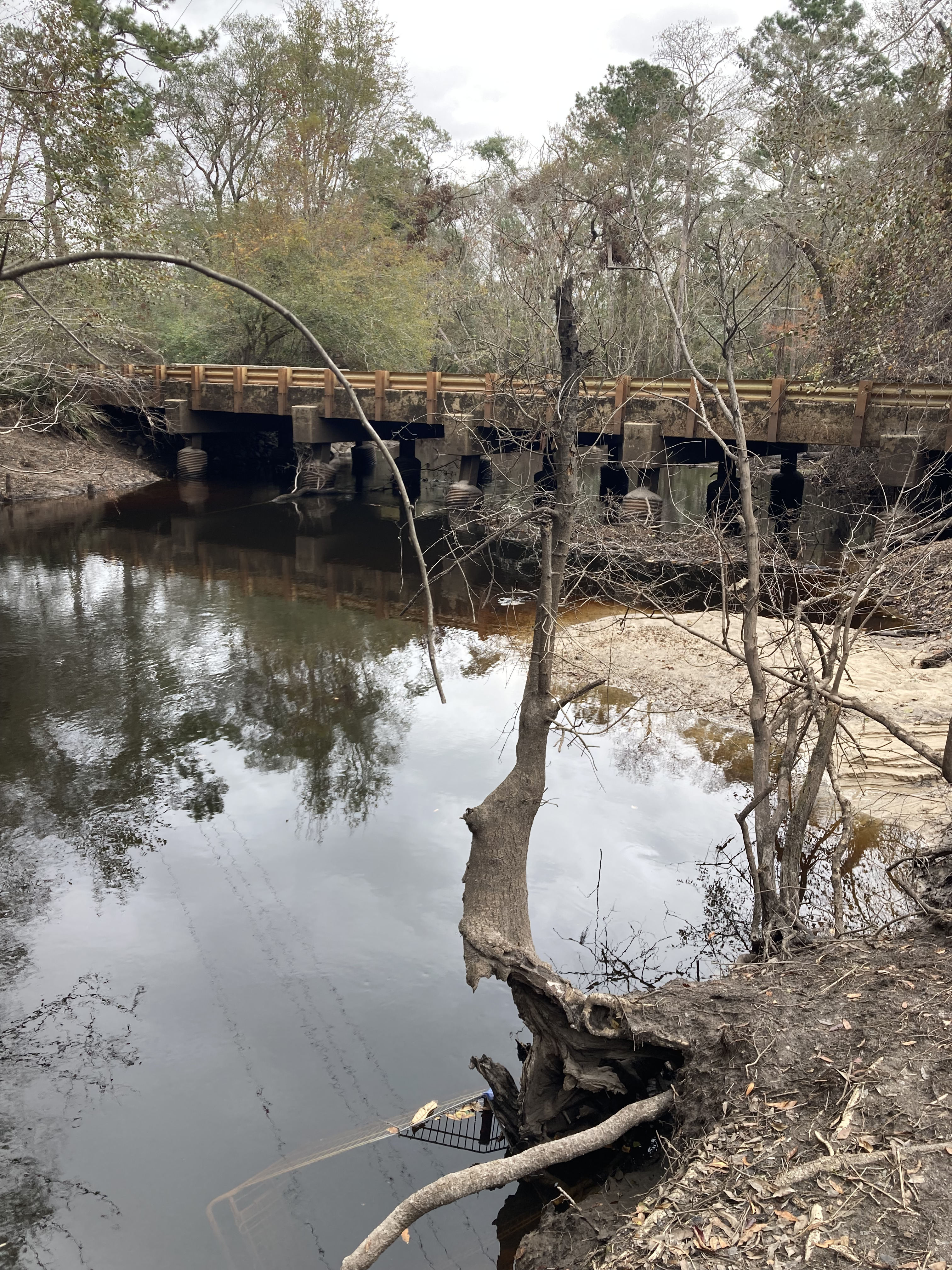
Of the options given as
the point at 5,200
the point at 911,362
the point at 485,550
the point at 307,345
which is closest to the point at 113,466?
the point at 307,345

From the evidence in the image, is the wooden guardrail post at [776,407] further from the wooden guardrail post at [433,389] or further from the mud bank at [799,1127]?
the mud bank at [799,1127]

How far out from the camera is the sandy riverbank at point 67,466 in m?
24.1

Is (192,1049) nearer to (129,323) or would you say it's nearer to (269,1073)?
(269,1073)

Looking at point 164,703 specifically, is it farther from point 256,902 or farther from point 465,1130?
point 465,1130

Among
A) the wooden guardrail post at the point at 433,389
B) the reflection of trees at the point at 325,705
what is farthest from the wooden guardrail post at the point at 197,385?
the reflection of trees at the point at 325,705

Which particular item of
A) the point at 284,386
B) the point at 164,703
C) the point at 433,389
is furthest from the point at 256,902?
the point at 284,386

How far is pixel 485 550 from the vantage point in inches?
874

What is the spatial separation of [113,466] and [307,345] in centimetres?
738

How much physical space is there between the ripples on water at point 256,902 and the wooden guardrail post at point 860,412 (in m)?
7.94

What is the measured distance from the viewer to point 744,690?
12039 mm

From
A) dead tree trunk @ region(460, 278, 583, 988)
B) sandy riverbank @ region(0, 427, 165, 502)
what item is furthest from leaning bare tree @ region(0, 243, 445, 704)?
Result: sandy riverbank @ region(0, 427, 165, 502)

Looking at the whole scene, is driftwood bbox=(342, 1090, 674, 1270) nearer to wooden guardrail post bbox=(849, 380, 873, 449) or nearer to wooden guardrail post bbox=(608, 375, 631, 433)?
wooden guardrail post bbox=(608, 375, 631, 433)

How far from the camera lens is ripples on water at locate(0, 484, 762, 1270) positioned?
5.16 metres

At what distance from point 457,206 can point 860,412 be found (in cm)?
2493
